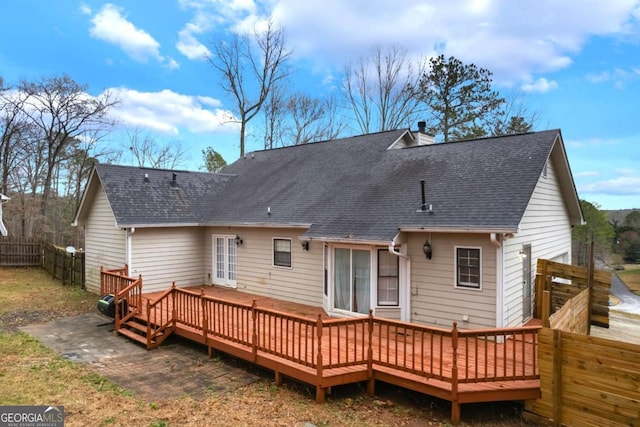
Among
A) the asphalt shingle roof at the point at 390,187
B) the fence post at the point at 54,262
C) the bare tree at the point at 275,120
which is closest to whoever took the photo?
the asphalt shingle roof at the point at 390,187

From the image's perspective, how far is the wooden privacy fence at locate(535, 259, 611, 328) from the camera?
9.45m

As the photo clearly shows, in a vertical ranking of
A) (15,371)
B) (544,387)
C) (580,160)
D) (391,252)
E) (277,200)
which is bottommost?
(15,371)

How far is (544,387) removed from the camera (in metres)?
5.70

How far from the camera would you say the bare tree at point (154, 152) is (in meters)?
33.1

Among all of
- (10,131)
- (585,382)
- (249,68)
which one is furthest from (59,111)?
(585,382)

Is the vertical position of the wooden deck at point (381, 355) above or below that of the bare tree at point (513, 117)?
below

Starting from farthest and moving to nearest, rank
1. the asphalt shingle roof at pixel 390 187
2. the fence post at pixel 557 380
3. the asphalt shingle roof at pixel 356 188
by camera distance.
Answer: the asphalt shingle roof at pixel 356 188 → the asphalt shingle roof at pixel 390 187 → the fence post at pixel 557 380

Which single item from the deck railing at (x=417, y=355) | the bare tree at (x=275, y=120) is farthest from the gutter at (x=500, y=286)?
the bare tree at (x=275, y=120)

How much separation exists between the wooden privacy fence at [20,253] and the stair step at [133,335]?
1376 centimetres

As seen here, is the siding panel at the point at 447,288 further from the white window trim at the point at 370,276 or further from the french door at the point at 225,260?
the french door at the point at 225,260

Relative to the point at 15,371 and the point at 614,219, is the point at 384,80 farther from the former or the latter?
the point at 614,219

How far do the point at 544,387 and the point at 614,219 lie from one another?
57642 millimetres

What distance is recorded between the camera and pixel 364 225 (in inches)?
378

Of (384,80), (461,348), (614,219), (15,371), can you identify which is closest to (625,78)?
(384,80)
